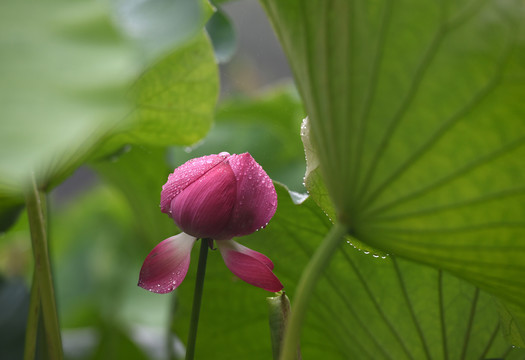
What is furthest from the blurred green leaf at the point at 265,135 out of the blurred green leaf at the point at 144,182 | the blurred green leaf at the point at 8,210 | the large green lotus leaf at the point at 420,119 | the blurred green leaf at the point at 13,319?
the large green lotus leaf at the point at 420,119

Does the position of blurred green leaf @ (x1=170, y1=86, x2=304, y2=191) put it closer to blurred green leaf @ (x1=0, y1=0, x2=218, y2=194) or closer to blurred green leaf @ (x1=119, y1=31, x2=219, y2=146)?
blurred green leaf @ (x1=119, y1=31, x2=219, y2=146)

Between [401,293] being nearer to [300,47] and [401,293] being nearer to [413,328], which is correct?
[413,328]

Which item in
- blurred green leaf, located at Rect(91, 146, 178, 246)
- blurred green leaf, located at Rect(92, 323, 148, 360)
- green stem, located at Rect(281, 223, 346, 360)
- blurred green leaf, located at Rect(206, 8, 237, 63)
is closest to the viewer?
green stem, located at Rect(281, 223, 346, 360)

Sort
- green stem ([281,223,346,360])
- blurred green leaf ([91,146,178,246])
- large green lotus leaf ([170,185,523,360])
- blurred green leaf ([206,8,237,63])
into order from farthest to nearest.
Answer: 1. blurred green leaf ([91,146,178,246])
2. blurred green leaf ([206,8,237,63])
3. large green lotus leaf ([170,185,523,360])
4. green stem ([281,223,346,360])

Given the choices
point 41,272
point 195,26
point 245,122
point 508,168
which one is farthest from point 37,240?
point 245,122

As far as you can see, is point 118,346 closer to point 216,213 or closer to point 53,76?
point 216,213

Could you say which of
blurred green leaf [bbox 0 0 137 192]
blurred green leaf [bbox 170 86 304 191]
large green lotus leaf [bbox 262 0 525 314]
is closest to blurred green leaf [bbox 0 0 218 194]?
blurred green leaf [bbox 0 0 137 192]

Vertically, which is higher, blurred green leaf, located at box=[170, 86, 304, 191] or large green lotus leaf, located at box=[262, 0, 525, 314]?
large green lotus leaf, located at box=[262, 0, 525, 314]

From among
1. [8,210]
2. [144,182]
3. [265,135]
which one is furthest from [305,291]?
[265,135]
